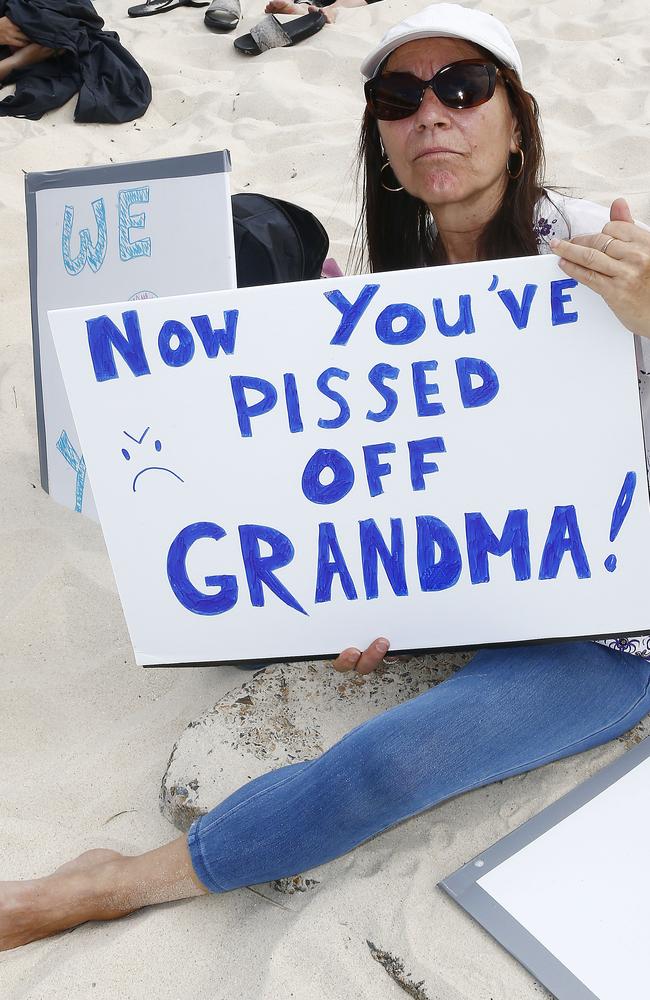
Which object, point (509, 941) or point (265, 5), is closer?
point (509, 941)

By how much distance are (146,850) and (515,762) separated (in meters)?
0.58

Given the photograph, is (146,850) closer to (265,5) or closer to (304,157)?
(304,157)

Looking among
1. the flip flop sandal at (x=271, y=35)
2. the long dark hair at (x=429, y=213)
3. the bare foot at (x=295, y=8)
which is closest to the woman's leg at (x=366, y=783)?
the long dark hair at (x=429, y=213)

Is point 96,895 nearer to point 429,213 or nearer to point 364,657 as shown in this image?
point 364,657

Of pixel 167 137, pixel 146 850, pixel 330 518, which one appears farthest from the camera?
pixel 167 137

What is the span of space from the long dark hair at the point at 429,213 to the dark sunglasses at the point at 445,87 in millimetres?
59

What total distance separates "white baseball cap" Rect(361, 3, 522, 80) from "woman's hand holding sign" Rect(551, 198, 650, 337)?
37cm

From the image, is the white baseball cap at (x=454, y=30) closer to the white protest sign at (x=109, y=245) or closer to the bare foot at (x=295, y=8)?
the white protest sign at (x=109, y=245)

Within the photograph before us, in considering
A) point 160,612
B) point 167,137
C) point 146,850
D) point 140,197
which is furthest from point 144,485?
point 167,137

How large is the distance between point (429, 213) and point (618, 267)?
60cm

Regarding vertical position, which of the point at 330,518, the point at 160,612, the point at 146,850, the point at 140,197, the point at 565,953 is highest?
the point at 140,197

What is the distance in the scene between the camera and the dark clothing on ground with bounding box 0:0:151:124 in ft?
11.6

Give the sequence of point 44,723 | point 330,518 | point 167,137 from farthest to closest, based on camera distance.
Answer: point 167,137
point 44,723
point 330,518

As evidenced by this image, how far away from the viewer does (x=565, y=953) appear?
1203 millimetres
